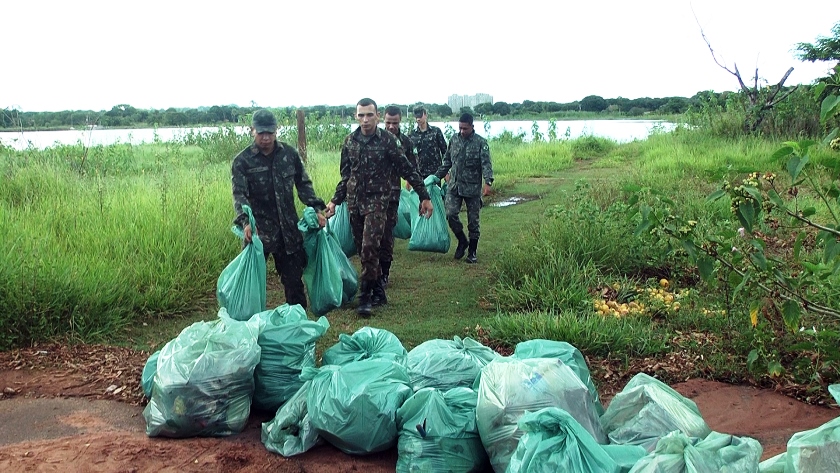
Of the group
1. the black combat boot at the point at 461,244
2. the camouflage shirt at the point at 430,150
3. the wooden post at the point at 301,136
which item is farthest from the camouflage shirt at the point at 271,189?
the wooden post at the point at 301,136

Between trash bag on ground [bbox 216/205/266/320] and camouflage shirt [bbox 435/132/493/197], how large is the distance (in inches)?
129

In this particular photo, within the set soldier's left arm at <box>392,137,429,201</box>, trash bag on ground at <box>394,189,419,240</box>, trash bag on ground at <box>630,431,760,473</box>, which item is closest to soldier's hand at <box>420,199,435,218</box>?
soldier's left arm at <box>392,137,429,201</box>

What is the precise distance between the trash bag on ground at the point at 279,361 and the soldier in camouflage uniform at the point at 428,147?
4902 mm

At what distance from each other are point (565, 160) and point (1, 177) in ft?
38.9

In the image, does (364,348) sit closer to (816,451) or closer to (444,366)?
(444,366)

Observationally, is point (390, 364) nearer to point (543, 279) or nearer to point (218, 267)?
point (543, 279)

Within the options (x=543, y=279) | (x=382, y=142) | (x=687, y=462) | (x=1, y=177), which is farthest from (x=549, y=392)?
(x=1, y=177)

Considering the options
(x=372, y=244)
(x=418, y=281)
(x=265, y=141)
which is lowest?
(x=418, y=281)

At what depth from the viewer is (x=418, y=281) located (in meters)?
6.43

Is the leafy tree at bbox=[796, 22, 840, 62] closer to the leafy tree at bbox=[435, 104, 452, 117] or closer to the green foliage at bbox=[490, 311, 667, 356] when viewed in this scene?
the leafy tree at bbox=[435, 104, 452, 117]

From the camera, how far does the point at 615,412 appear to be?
3061 millimetres

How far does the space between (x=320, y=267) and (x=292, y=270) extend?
0.65ft

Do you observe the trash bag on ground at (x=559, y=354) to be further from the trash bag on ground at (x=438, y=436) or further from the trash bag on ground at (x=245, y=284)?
the trash bag on ground at (x=245, y=284)

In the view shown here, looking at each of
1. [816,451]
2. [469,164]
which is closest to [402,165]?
[469,164]
